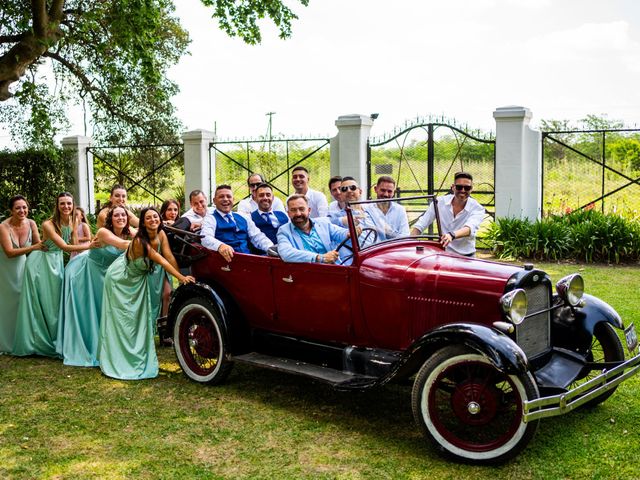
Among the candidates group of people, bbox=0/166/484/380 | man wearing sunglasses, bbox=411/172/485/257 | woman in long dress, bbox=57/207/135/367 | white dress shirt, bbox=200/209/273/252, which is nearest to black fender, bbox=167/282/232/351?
group of people, bbox=0/166/484/380

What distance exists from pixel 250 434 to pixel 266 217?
239 centimetres

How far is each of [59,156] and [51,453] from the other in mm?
14013

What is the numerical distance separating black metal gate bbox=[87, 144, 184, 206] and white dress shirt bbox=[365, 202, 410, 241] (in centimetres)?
1322

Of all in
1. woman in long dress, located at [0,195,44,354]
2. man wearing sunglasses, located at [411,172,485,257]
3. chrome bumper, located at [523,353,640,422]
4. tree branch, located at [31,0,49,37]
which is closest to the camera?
chrome bumper, located at [523,353,640,422]

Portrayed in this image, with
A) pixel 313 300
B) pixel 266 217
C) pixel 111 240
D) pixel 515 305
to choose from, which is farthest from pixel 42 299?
pixel 515 305

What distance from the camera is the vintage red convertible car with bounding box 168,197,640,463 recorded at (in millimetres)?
4430

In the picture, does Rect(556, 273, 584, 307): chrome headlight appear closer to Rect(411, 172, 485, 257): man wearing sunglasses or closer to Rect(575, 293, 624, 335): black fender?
Rect(575, 293, 624, 335): black fender

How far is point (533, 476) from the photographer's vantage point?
13.9 feet

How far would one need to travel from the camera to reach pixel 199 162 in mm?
16594

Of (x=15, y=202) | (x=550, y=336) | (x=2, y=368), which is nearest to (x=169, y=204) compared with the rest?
(x=15, y=202)

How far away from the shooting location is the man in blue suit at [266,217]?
267 inches

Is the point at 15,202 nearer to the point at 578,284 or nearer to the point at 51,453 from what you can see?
the point at 51,453

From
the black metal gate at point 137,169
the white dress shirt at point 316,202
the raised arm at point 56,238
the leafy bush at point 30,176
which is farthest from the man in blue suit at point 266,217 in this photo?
the black metal gate at point 137,169

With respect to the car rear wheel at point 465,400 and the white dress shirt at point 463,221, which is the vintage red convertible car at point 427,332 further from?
the white dress shirt at point 463,221
